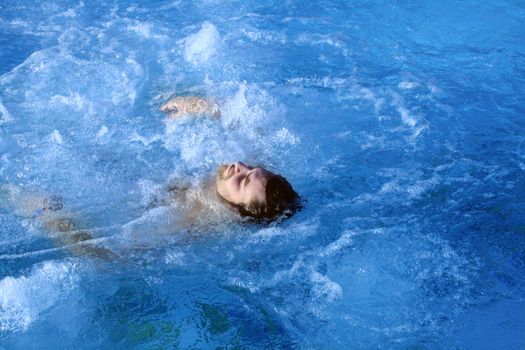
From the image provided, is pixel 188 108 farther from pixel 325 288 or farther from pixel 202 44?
pixel 325 288

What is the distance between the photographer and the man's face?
4.17m

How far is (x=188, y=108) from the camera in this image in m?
5.46

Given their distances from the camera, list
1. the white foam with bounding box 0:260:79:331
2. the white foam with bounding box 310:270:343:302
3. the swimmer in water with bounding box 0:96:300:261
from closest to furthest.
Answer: the white foam with bounding box 0:260:79:331, the white foam with bounding box 310:270:343:302, the swimmer in water with bounding box 0:96:300:261

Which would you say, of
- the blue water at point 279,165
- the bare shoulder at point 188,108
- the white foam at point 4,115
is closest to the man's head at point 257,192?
the blue water at point 279,165

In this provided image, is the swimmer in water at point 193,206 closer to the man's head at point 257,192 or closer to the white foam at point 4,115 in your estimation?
the man's head at point 257,192

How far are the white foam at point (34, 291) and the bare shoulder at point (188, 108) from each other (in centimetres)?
212

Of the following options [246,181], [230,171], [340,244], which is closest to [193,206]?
[230,171]

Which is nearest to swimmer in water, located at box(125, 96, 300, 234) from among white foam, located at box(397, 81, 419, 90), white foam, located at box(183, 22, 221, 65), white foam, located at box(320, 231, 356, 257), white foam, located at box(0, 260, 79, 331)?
white foam, located at box(320, 231, 356, 257)

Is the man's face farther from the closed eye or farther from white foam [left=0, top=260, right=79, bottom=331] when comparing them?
white foam [left=0, top=260, right=79, bottom=331]

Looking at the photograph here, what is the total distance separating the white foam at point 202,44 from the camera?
258 inches

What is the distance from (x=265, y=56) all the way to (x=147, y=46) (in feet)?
5.10

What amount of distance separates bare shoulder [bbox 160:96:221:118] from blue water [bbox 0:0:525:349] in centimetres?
13

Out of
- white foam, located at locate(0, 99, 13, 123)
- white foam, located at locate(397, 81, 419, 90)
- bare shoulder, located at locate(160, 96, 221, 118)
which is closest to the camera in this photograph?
white foam, located at locate(0, 99, 13, 123)

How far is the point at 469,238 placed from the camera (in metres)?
4.41
